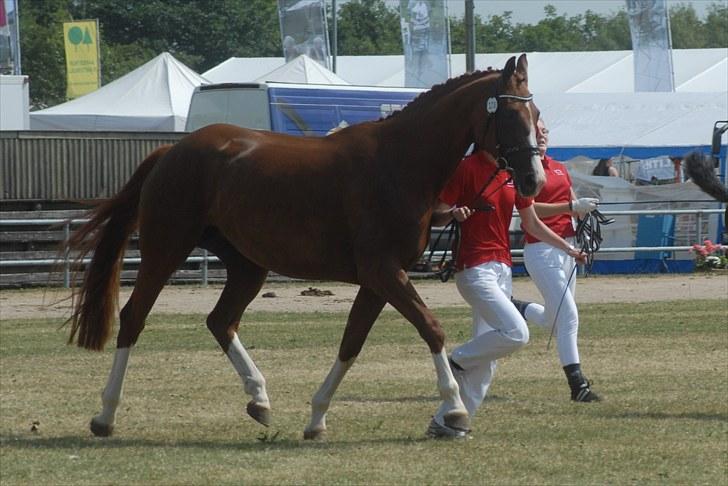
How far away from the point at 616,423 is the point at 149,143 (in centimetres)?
1582

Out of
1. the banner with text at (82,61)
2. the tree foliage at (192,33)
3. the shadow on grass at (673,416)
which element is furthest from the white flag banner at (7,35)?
the tree foliage at (192,33)

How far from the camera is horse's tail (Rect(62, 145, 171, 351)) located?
A: 957cm

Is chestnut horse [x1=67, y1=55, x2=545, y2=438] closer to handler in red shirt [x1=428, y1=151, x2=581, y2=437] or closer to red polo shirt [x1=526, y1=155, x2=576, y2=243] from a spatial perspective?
handler in red shirt [x1=428, y1=151, x2=581, y2=437]

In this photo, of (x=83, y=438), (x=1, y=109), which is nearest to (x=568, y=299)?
(x=83, y=438)

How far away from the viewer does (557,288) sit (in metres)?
10.6

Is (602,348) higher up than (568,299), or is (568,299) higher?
(568,299)

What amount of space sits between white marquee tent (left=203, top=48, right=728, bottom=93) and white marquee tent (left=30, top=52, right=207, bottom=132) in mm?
11095

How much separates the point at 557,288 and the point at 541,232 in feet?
2.48

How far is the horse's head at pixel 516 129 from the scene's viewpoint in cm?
812

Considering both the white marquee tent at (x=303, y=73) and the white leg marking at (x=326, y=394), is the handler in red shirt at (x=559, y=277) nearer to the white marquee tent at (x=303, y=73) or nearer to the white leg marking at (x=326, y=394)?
the white leg marking at (x=326, y=394)

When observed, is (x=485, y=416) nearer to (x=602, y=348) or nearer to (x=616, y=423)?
(x=616, y=423)

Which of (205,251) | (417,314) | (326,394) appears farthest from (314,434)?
(205,251)

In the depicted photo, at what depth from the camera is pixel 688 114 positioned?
2775 cm

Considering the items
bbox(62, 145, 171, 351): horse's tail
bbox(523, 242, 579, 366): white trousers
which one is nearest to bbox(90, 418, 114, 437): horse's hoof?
bbox(62, 145, 171, 351): horse's tail
